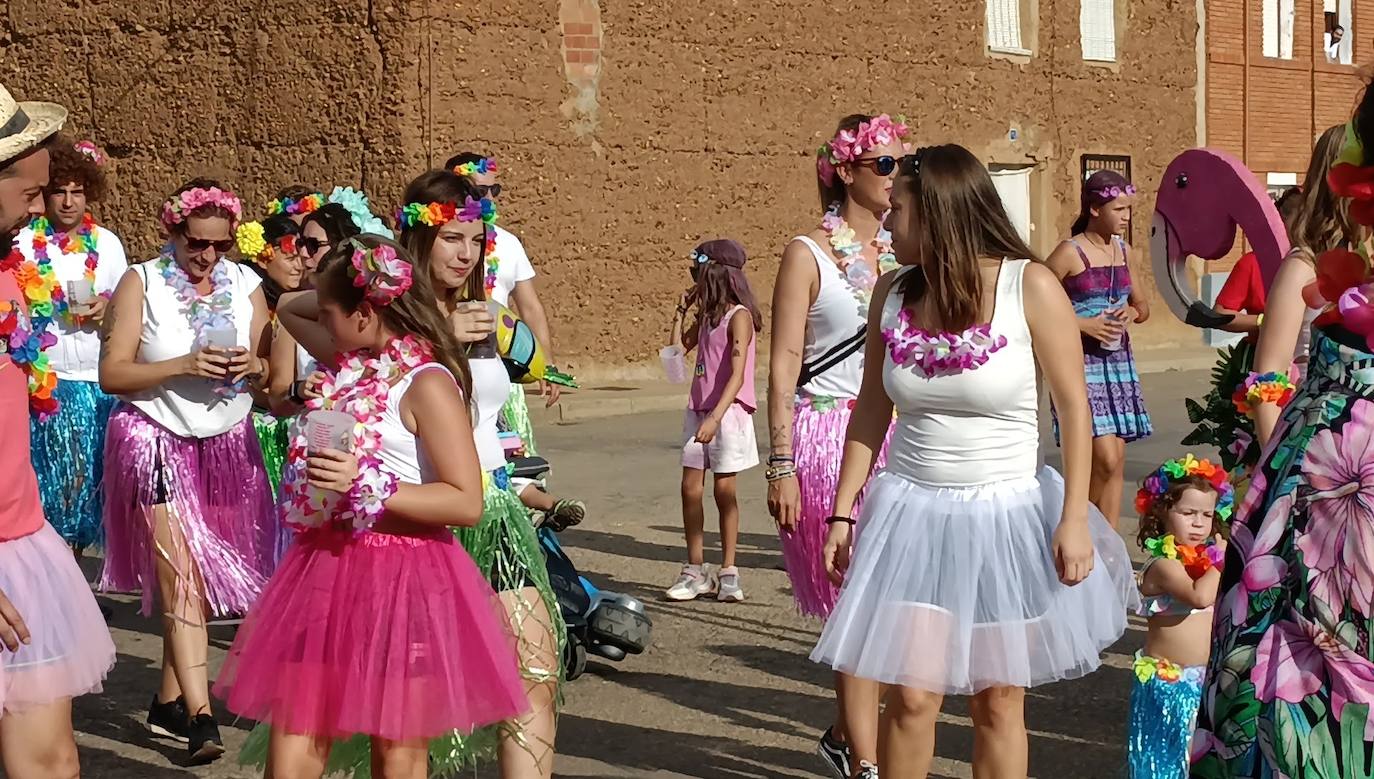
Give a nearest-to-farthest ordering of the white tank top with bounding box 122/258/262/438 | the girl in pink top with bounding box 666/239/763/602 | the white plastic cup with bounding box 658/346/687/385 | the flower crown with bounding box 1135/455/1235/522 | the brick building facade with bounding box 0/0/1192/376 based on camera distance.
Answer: the flower crown with bounding box 1135/455/1235/522 → the white tank top with bounding box 122/258/262/438 → the girl in pink top with bounding box 666/239/763/602 → the white plastic cup with bounding box 658/346/687/385 → the brick building facade with bounding box 0/0/1192/376

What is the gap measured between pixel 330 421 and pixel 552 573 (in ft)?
7.29

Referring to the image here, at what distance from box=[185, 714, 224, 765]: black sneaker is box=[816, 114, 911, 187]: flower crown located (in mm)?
2779

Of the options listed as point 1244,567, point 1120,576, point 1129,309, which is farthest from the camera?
point 1129,309

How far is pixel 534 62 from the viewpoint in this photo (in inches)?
769

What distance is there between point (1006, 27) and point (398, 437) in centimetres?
2094

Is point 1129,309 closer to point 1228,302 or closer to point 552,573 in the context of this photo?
point 1228,302

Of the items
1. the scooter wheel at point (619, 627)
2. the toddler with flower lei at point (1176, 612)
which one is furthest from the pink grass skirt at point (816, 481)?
the toddler with flower lei at point (1176, 612)

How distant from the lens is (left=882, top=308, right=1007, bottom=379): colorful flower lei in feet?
15.5

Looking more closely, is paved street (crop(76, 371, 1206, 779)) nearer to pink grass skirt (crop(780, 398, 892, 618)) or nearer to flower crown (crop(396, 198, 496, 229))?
pink grass skirt (crop(780, 398, 892, 618))

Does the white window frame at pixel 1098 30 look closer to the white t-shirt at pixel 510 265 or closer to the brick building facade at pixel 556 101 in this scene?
the brick building facade at pixel 556 101

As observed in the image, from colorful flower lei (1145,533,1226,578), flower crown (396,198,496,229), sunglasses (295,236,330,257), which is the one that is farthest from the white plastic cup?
flower crown (396,198,496,229)

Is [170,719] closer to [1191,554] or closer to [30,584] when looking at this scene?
[30,584]

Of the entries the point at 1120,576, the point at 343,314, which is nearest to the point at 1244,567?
the point at 1120,576

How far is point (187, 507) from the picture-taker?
22.2 feet
